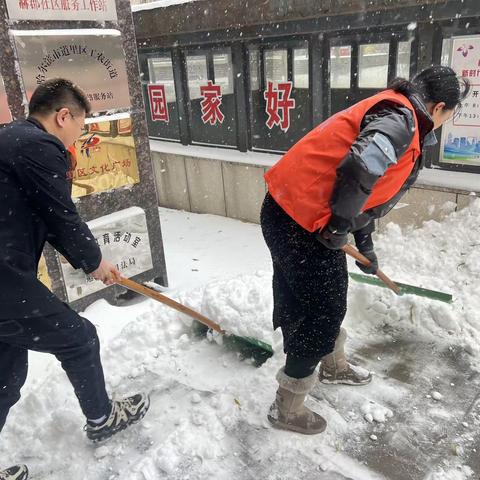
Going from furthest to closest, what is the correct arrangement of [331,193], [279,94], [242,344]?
[279,94] → [242,344] → [331,193]

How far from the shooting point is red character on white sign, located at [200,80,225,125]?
730 cm

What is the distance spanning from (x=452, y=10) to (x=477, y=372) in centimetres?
354

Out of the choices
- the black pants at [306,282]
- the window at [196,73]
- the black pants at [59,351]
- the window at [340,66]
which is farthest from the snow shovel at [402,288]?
the window at [196,73]

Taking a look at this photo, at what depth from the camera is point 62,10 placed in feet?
11.9

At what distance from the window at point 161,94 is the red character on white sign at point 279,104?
2.02m

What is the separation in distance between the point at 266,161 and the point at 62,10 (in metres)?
3.51

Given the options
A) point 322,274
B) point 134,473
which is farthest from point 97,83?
point 134,473

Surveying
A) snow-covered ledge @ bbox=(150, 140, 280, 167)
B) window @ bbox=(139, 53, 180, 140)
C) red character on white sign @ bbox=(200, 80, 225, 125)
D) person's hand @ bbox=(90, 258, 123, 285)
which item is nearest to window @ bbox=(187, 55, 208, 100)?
red character on white sign @ bbox=(200, 80, 225, 125)

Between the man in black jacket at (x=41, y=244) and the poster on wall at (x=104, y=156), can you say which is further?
the poster on wall at (x=104, y=156)

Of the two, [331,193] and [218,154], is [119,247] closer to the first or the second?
[331,193]

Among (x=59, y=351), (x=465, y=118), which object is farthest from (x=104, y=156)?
(x=465, y=118)

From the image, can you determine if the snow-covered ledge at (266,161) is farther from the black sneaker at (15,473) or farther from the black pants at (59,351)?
the black sneaker at (15,473)

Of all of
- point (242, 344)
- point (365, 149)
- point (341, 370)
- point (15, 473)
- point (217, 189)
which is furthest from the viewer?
point (217, 189)

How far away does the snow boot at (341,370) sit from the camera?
3068 millimetres
